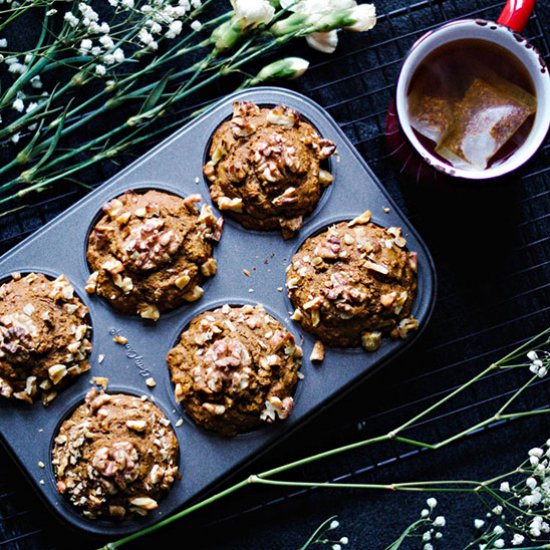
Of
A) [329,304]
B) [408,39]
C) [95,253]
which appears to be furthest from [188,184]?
[408,39]

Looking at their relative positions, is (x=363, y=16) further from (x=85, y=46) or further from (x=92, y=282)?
(x=92, y=282)

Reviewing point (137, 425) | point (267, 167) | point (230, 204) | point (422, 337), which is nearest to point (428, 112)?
point (267, 167)

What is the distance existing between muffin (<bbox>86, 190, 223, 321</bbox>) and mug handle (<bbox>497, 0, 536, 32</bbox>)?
29.9 inches

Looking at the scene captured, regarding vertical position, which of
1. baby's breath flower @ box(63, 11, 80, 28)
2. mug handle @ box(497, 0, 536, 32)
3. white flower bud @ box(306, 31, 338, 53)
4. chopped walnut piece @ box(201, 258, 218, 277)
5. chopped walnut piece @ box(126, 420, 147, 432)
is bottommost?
chopped walnut piece @ box(126, 420, 147, 432)

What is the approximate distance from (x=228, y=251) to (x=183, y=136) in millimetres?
281

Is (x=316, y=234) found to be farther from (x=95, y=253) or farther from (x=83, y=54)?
(x=83, y=54)

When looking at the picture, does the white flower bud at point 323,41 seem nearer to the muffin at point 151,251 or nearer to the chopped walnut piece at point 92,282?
the muffin at point 151,251

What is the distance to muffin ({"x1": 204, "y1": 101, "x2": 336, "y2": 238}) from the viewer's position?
5.84 ft

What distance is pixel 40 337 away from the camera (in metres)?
1.77

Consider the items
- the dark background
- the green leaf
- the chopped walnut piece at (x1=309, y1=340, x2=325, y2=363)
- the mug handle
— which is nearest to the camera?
the mug handle

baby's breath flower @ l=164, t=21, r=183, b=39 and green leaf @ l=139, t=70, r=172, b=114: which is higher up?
baby's breath flower @ l=164, t=21, r=183, b=39

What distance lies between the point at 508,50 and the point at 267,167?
0.58 m

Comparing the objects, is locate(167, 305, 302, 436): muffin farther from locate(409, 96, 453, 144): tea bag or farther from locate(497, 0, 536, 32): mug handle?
locate(497, 0, 536, 32): mug handle

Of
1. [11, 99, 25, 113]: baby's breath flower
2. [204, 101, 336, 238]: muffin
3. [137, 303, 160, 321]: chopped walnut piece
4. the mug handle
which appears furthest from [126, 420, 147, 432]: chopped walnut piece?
the mug handle
